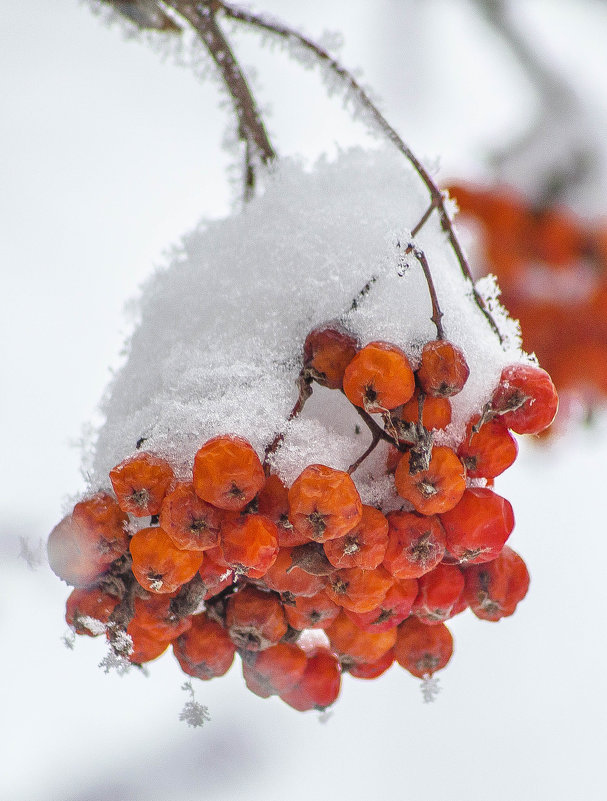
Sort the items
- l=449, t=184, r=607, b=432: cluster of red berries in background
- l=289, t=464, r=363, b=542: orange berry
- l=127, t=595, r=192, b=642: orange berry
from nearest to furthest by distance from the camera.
Result: 1. l=289, t=464, r=363, b=542: orange berry
2. l=127, t=595, r=192, b=642: orange berry
3. l=449, t=184, r=607, b=432: cluster of red berries in background

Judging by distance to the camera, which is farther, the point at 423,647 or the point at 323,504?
the point at 423,647

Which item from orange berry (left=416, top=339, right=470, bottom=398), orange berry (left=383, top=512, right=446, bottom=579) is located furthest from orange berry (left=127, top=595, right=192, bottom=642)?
orange berry (left=416, top=339, right=470, bottom=398)

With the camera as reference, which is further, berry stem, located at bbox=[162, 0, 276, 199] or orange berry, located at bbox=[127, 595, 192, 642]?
berry stem, located at bbox=[162, 0, 276, 199]

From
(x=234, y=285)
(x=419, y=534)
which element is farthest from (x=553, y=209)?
(x=419, y=534)

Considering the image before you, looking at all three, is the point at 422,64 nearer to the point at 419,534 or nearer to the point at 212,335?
the point at 212,335

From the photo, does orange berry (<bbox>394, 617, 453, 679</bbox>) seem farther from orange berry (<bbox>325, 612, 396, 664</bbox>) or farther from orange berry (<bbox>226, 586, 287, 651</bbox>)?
orange berry (<bbox>226, 586, 287, 651</bbox>)

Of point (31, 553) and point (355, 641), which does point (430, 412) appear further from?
point (31, 553)

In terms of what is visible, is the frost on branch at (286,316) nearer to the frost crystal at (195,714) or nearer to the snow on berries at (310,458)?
the snow on berries at (310,458)

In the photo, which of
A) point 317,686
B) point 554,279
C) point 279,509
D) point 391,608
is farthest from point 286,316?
point 554,279
